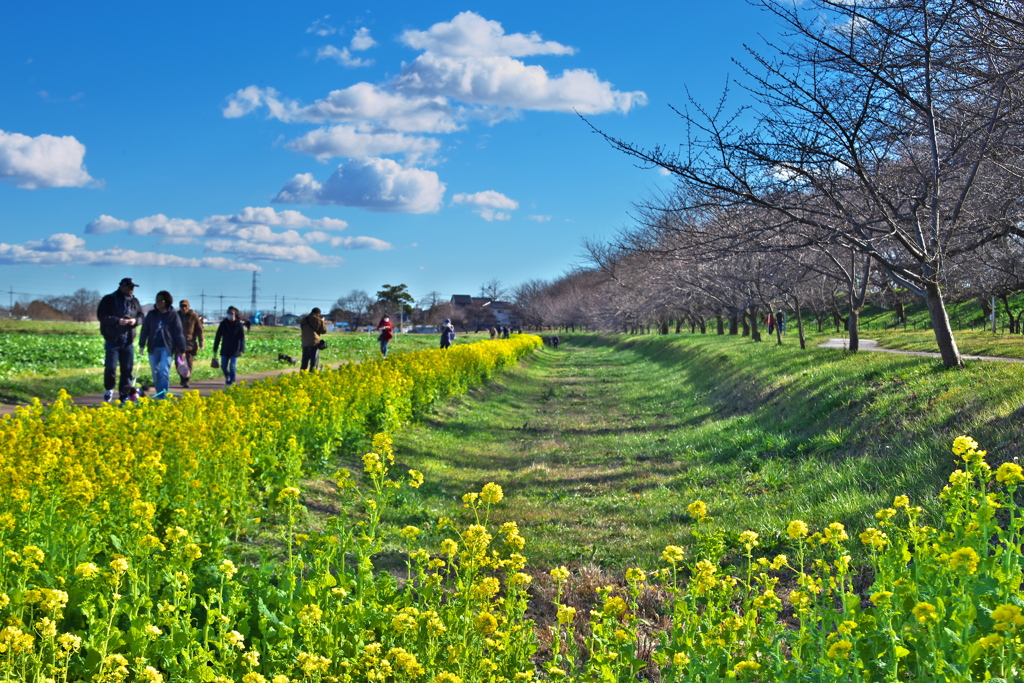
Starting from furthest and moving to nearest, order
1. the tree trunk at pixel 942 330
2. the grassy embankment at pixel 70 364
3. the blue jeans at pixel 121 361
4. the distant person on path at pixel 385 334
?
the distant person on path at pixel 385 334 → the grassy embankment at pixel 70 364 → the blue jeans at pixel 121 361 → the tree trunk at pixel 942 330

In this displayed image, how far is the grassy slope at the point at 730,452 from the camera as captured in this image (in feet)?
22.2

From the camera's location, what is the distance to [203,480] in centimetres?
554

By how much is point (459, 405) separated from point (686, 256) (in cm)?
734

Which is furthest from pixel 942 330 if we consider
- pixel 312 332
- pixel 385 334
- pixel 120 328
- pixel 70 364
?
pixel 70 364

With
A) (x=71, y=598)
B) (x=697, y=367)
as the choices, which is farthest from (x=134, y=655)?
(x=697, y=367)

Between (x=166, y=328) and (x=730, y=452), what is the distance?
8735 mm

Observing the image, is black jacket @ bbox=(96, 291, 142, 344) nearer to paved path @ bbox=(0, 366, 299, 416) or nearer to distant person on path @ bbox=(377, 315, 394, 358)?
paved path @ bbox=(0, 366, 299, 416)

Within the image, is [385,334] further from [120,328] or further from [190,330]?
[120,328]

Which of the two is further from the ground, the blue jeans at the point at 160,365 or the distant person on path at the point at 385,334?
the distant person on path at the point at 385,334

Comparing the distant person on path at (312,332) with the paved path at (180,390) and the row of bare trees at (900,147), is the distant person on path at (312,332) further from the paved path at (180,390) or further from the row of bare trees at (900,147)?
the row of bare trees at (900,147)

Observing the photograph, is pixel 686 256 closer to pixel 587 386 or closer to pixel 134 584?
pixel 134 584

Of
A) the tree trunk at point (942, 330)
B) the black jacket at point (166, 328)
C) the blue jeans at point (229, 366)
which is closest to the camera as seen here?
the tree trunk at point (942, 330)

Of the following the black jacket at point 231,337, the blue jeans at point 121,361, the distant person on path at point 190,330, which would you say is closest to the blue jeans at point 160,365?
the blue jeans at point 121,361

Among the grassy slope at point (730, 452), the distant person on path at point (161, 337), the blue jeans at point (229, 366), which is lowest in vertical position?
the grassy slope at point (730, 452)
